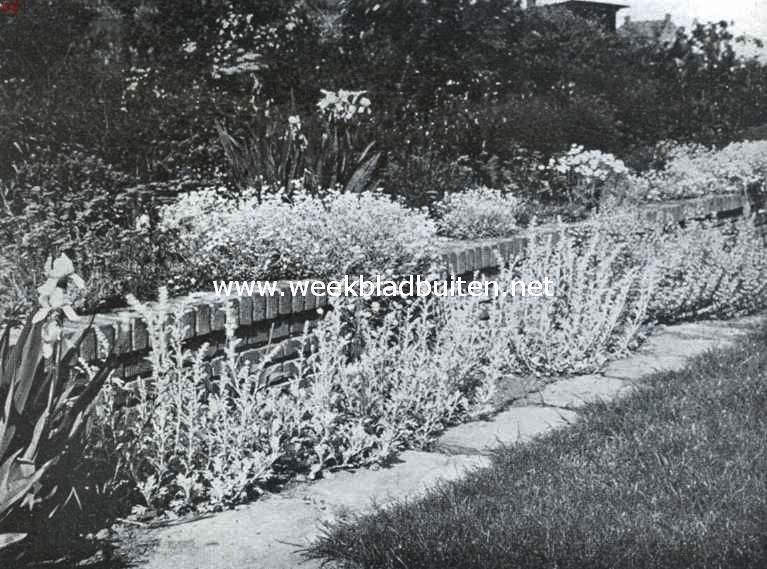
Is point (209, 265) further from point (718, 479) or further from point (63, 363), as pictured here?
point (718, 479)

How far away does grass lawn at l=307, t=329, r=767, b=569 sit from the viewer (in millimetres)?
2631

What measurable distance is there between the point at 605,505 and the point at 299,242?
2.15 metres

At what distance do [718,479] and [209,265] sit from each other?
99.0 inches

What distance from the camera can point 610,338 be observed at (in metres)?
5.38

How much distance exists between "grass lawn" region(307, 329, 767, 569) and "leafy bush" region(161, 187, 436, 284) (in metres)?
1.34

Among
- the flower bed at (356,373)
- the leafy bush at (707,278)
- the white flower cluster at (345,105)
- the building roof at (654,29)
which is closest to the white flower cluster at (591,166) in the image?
the leafy bush at (707,278)

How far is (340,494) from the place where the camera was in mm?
3184

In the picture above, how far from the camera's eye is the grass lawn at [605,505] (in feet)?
8.63

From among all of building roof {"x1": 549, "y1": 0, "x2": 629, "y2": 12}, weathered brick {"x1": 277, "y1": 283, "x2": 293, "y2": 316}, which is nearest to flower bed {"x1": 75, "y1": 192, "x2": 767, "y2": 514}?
weathered brick {"x1": 277, "y1": 283, "x2": 293, "y2": 316}

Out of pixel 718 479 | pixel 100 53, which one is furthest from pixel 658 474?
pixel 100 53

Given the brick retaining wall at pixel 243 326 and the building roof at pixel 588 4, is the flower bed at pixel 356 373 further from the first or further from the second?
the building roof at pixel 588 4

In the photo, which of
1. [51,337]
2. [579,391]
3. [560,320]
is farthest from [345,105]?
[51,337]

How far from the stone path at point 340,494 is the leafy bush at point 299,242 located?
1033mm

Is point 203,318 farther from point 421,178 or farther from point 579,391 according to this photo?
point 421,178
